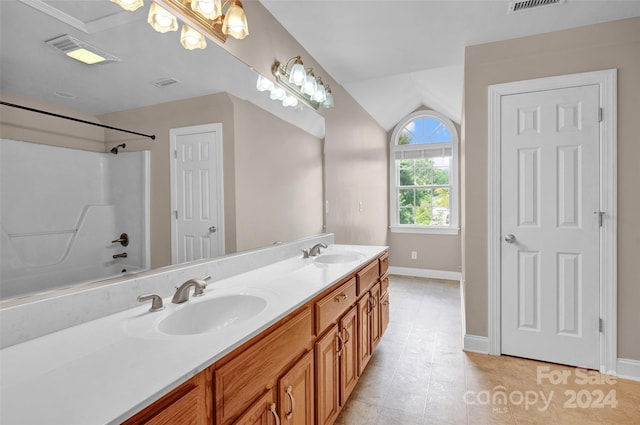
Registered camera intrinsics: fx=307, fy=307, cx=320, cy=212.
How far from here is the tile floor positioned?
1.72m

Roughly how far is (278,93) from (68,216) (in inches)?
58.7

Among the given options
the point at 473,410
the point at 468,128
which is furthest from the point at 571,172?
the point at 473,410

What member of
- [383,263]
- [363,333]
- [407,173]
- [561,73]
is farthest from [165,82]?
[407,173]

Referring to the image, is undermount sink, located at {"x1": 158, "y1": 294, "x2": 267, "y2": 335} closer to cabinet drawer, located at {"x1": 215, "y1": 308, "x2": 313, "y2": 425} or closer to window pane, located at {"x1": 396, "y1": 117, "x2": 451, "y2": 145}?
cabinet drawer, located at {"x1": 215, "y1": 308, "x2": 313, "y2": 425}

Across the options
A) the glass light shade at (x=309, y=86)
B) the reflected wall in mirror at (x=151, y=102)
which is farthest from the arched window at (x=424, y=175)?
the reflected wall in mirror at (x=151, y=102)

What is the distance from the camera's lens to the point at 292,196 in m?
2.31

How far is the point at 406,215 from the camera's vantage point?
523cm

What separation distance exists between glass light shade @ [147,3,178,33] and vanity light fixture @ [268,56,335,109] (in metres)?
0.85

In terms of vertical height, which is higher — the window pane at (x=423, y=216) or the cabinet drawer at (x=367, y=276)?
the window pane at (x=423, y=216)

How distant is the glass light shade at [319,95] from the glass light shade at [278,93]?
33 centimetres

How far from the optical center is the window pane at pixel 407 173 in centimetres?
519

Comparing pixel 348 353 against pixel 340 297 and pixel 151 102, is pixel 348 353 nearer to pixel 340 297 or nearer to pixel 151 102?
pixel 340 297

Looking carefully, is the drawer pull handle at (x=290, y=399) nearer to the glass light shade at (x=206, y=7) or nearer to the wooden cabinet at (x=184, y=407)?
the wooden cabinet at (x=184, y=407)

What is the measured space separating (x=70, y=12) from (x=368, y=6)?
1655mm
